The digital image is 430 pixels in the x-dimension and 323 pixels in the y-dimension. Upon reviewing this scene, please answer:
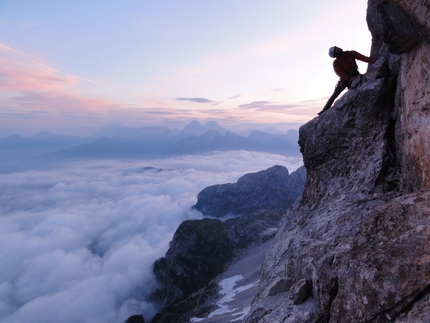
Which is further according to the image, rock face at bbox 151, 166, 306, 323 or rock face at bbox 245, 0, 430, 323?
rock face at bbox 151, 166, 306, 323

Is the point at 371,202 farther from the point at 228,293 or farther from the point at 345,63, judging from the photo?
the point at 228,293

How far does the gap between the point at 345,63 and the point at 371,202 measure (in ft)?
32.5

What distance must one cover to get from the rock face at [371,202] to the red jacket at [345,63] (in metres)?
1.20

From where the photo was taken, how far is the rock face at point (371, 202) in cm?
885

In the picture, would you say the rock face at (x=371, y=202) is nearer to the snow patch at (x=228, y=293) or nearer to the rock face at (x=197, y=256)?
the snow patch at (x=228, y=293)

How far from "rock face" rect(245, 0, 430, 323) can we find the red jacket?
47.1 inches

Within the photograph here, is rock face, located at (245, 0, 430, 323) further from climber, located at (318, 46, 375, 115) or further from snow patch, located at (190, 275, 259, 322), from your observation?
snow patch, located at (190, 275, 259, 322)

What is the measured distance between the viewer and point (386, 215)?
9.86m

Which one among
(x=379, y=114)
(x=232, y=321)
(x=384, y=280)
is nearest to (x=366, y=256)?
(x=384, y=280)

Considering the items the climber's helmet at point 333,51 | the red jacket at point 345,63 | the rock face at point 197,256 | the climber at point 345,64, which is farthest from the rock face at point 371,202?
the rock face at point 197,256

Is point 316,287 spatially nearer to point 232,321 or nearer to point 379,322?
point 379,322

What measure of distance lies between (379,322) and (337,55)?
51.4 ft

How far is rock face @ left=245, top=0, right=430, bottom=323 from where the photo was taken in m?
8.85

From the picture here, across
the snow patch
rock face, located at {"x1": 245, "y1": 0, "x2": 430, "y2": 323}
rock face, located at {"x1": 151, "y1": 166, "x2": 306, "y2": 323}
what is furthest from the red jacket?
rock face, located at {"x1": 151, "y1": 166, "x2": 306, "y2": 323}
